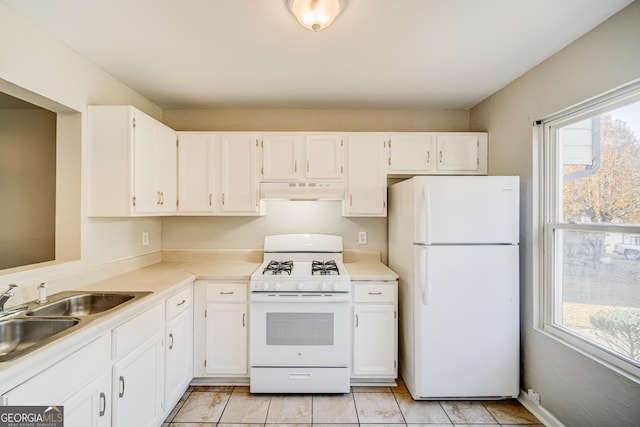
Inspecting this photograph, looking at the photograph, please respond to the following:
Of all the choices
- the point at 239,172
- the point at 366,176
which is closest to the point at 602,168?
the point at 366,176

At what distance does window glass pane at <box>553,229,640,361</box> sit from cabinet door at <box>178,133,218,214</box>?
2.87m

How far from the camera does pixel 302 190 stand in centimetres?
270

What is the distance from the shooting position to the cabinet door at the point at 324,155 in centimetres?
281

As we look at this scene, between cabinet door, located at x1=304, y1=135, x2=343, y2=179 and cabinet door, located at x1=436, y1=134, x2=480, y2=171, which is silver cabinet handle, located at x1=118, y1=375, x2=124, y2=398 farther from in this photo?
cabinet door, located at x1=436, y1=134, x2=480, y2=171

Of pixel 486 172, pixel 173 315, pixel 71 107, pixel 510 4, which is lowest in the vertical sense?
pixel 173 315

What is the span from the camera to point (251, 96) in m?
2.75

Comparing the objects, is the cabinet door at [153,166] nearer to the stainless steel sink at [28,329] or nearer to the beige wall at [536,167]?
the stainless steel sink at [28,329]

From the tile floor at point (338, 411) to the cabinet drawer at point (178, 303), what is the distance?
2.36ft

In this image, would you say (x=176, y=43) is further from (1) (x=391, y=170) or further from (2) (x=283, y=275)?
(1) (x=391, y=170)

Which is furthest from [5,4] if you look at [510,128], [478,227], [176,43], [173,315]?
[510,128]

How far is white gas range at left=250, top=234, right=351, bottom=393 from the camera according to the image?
7.56ft

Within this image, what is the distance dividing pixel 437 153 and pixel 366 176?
2.39ft

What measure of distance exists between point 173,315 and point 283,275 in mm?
835

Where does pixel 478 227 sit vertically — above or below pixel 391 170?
below
